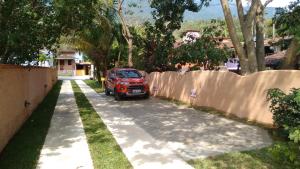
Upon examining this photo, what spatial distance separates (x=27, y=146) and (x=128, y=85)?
38.7ft

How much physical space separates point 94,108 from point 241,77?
6.78 metres

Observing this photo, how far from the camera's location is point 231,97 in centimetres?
1397

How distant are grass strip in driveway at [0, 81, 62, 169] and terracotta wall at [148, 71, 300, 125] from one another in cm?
604

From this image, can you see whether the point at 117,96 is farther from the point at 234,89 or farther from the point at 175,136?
the point at 175,136

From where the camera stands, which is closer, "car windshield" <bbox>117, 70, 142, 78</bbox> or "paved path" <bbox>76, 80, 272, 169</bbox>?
"paved path" <bbox>76, 80, 272, 169</bbox>

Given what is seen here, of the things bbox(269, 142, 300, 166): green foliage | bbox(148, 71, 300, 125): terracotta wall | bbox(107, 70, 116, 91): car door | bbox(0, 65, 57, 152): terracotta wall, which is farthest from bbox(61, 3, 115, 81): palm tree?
bbox(269, 142, 300, 166): green foliage

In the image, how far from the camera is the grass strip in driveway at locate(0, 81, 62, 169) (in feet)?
25.5

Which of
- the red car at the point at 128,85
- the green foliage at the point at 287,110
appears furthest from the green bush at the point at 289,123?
the red car at the point at 128,85

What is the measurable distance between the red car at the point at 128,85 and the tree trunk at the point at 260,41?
26.9ft

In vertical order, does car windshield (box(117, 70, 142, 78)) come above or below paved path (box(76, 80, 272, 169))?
above

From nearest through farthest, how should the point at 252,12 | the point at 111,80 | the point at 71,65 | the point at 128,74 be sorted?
the point at 252,12
the point at 128,74
the point at 111,80
the point at 71,65

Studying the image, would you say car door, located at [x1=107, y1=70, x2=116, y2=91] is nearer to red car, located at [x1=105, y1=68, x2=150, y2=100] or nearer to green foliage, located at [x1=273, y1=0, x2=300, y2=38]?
red car, located at [x1=105, y1=68, x2=150, y2=100]

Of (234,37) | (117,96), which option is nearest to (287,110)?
(234,37)

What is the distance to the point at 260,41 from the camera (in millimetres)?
14016
